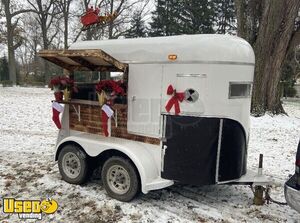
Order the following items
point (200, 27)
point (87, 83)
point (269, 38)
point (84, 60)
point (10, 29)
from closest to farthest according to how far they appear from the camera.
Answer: point (84, 60) < point (87, 83) < point (269, 38) < point (10, 29) < point (200, 27)

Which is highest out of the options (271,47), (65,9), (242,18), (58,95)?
(65,9)

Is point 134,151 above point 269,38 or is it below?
below

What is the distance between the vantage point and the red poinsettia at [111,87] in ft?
16.4

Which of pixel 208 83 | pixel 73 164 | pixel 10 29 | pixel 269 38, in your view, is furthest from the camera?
pixel 10 29

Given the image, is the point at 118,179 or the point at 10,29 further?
the point at 10,29

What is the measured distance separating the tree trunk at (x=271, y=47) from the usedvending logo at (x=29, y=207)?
10.9 meters

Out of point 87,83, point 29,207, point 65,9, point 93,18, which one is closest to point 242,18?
point 93,18

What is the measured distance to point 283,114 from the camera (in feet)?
47.0

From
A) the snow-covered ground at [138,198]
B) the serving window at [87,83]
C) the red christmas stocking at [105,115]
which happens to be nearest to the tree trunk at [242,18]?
the snow-covered ground at [138,198]

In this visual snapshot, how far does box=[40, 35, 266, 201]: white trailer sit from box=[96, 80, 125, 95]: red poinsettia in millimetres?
222

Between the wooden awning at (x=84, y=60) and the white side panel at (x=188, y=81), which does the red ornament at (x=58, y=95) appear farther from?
the white side panel at (x=188, y=81)

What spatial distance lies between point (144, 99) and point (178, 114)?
26.9 inches

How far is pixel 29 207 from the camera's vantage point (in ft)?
15.9

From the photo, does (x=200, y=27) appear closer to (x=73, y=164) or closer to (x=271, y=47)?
(x=271, y=47)
